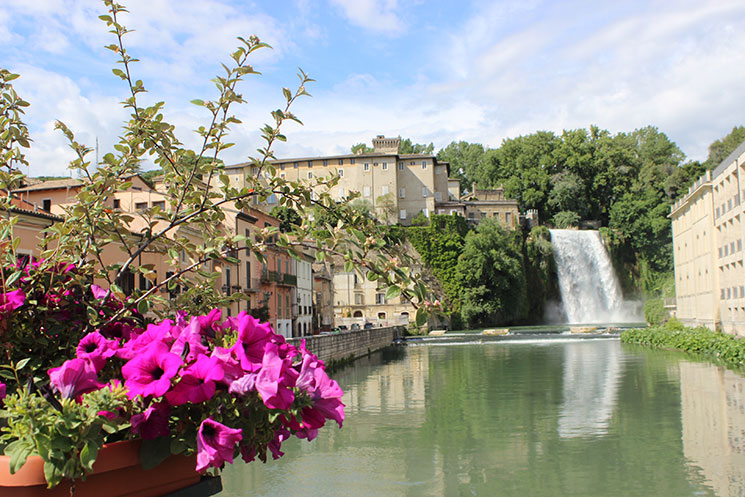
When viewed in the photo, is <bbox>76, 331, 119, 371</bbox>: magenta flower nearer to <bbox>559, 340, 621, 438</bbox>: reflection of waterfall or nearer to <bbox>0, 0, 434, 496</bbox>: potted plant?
<bbox>0, 0, 434, 496</bbox>: potted plant

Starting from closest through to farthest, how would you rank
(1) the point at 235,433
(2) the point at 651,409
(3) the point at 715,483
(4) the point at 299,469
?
(1) the point at 235,433 → (3) the point at 715,483 → (4) the point at 299,469 → (2) the point at 651,409

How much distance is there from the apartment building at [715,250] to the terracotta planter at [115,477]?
30.5 metres

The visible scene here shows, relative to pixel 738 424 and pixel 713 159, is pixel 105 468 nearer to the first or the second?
pixel 738 424

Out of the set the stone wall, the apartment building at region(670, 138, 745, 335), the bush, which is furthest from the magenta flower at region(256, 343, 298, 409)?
the bush

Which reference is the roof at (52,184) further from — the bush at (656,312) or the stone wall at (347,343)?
the bush at (656,312)

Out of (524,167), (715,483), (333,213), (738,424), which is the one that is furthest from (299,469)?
(524,167)

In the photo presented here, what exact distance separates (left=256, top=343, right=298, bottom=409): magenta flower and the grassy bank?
24456 mm

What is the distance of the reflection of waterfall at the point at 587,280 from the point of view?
6131 cm

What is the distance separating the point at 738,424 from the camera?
13297 mm

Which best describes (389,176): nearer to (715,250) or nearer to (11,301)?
(715,250)

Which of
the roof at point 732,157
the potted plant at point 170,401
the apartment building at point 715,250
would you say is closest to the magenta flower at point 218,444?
the potted plant at point 170,401

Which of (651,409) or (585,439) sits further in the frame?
(651,409)

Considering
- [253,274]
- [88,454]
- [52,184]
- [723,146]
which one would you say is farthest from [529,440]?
[723,146]

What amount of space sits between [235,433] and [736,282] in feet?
106
